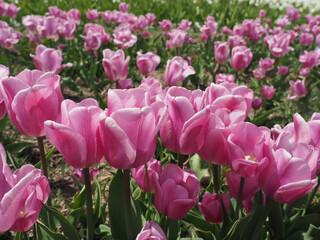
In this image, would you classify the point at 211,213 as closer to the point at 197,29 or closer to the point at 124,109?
the point at 124,109

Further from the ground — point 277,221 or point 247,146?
point 247,146

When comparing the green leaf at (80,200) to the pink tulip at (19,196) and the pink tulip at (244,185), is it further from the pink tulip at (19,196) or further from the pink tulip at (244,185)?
the pink tulip at (244,185)

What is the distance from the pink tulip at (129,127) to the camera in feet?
2.73

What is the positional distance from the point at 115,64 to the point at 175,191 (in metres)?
1.81

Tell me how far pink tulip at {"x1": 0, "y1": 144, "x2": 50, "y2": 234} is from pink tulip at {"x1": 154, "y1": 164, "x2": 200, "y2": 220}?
0.33 m

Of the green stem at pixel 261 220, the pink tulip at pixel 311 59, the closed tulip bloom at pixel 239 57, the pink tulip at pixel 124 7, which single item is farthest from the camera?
the pink tulip at pixel 124 7

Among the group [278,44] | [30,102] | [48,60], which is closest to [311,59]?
[278,44]

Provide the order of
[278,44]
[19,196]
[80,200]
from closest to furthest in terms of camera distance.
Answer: [19,196] < [80,200] < [278,44]

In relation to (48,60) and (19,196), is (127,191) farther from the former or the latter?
(48,60)

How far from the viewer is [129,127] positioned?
863 mm

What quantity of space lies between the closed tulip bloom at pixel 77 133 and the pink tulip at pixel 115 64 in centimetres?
178

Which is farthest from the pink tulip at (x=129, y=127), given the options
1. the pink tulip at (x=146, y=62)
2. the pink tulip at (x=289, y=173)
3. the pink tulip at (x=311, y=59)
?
the pink tulip at (x=311, y=59)

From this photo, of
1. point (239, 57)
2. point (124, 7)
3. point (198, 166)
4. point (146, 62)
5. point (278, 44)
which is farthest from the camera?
point (124, 7)

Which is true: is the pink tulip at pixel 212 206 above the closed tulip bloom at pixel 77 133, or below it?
below
